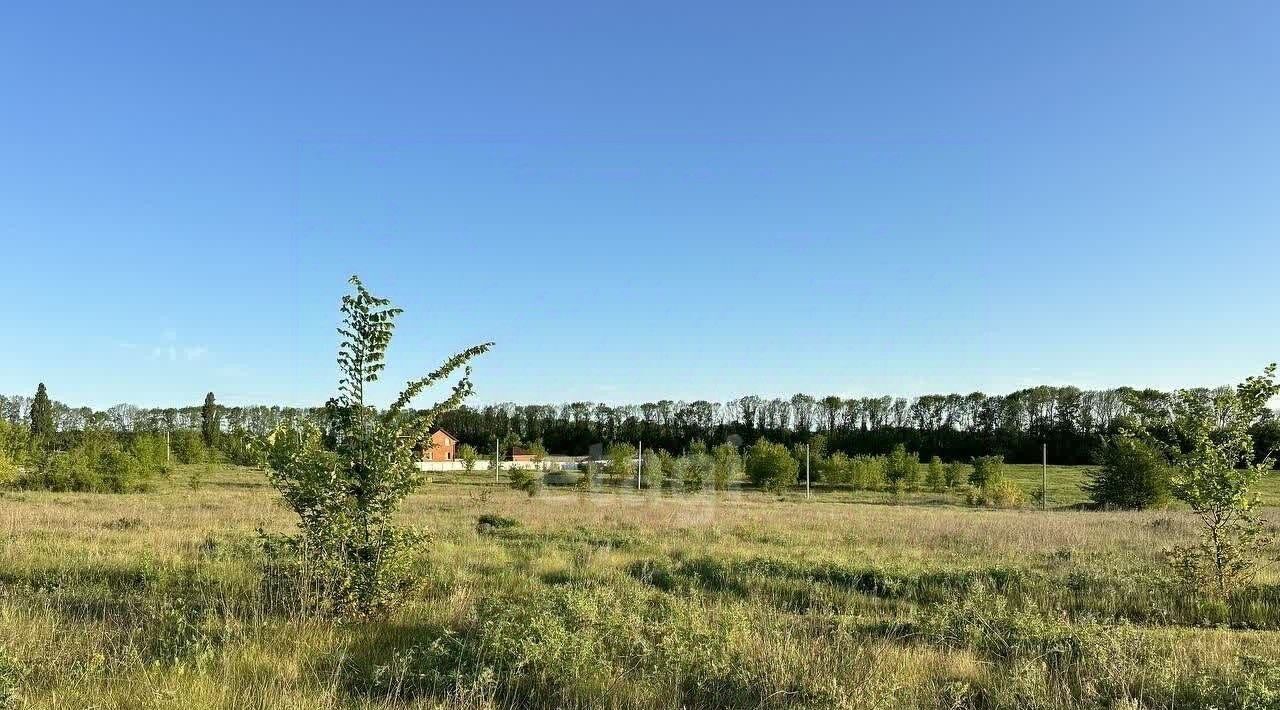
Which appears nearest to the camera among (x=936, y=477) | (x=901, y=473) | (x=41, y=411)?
(x=936, y=477)

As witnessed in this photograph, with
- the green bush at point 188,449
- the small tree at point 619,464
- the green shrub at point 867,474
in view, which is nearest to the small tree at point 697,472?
the small tree at point 619,464

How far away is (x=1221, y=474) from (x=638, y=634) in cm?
793

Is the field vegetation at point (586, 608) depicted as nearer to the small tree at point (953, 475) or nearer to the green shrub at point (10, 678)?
the green shrub at point (10, 678)

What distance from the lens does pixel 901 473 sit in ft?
152

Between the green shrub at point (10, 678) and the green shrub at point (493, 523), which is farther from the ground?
the green shrub at point (10, 678)

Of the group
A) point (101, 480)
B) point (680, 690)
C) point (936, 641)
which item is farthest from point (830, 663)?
point (101, 480)

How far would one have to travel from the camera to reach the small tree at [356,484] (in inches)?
259

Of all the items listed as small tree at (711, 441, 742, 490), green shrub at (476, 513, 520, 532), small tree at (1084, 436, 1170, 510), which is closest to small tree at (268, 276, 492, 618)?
green shrub at (476, 513, 520, 532)

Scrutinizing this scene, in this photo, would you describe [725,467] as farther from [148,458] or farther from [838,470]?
[148,458]

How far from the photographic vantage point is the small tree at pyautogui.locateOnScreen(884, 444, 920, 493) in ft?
151

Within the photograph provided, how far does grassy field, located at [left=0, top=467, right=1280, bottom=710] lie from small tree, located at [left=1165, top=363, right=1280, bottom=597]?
15.7 inches

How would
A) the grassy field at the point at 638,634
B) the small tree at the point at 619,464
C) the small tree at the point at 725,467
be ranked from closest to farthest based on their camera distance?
the grassy field at the point at 638,634 → the small tree at the point at 725,467 → the small tree at the point at 619,464

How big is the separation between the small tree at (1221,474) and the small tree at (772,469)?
35605mm

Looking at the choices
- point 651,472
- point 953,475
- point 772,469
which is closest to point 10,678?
point 651,472
